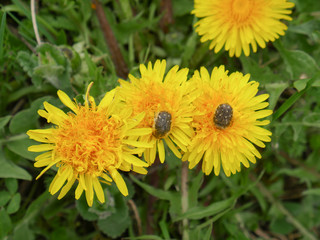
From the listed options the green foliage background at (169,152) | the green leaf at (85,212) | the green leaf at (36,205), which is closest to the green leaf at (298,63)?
the green foliage background at (169,152)

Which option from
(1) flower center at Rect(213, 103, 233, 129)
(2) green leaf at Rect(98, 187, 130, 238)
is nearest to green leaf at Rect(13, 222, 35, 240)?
(2) green leaf at Rect(98, 187, 130, 238)

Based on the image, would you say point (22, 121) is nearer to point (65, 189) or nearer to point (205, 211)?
point (65, 189)

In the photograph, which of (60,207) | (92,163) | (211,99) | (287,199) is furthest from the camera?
(287,199)

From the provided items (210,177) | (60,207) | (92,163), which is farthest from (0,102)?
(210,177)

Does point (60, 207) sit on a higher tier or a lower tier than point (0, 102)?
lower

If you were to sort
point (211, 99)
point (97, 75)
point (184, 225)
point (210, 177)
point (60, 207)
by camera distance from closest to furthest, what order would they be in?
point (211, 99) → point (97, 75) → point (184, 225) → point (60, 207) → point (210, 177)

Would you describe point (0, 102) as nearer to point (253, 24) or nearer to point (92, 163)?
point (92, 163)
